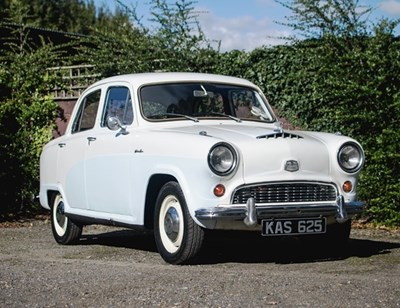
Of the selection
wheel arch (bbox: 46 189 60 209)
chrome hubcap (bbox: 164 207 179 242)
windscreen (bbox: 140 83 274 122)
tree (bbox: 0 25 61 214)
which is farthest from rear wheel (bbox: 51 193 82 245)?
tree (bbox: 0 25 61 214)

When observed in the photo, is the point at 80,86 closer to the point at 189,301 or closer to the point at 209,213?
the point at 209,213

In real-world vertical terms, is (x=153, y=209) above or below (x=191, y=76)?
below

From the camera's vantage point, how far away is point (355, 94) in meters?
11.6

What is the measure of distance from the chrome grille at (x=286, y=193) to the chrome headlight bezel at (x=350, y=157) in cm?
25

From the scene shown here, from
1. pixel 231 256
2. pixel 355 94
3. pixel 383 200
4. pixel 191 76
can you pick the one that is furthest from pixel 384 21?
pixel 231 256

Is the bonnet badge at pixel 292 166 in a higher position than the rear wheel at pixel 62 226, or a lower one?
higher

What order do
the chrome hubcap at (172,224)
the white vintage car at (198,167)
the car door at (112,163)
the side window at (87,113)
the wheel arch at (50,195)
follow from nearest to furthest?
1. the white vintage car at (198,167)
2. the chrome hubcap at (172,224)
3. the car door at (112,163)
4. the side window at (87,113)
5. the wheel arch at (50,195)

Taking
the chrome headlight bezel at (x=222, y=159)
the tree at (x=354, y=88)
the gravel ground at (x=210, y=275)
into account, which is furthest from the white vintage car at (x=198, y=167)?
the tree at (x=354, y=88)

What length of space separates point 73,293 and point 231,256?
257cm

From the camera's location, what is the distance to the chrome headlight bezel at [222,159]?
7.49 meters

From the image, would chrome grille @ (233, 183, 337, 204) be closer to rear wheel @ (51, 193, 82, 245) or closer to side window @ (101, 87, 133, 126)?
side window @ (101, 87, 133, 126)

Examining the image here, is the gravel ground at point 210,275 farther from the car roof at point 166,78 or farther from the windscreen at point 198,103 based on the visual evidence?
the car roof at point 166,78

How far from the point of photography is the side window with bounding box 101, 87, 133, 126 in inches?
352

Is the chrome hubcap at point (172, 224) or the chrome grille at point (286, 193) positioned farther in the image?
the chrome hubcap at point (172, 224)
